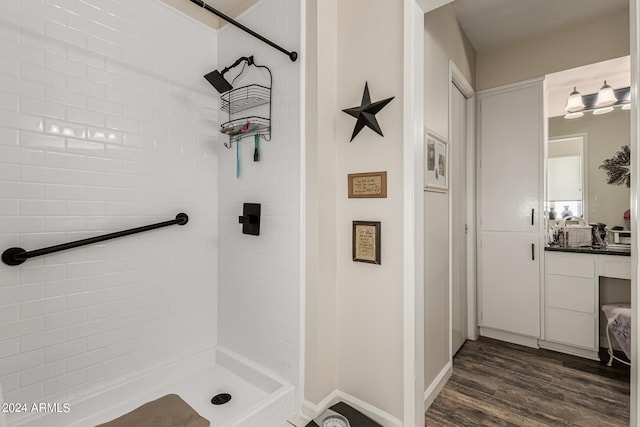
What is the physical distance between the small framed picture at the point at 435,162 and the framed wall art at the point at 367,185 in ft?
1.25

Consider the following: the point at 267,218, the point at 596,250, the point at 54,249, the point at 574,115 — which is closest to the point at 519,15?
the point at 574,115

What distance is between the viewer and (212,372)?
2.16 metres

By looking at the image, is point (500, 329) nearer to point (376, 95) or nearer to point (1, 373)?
point (376, 95)

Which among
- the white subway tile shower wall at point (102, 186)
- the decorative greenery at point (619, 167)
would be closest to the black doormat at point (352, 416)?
the white subway tile shower wall at point (102, 186)

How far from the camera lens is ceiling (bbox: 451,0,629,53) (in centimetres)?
241

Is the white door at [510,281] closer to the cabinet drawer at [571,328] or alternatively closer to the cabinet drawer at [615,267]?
the cabinet drawer at [571,328]

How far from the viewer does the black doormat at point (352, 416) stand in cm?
162

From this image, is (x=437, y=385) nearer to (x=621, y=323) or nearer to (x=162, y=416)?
(x=621, y=323)

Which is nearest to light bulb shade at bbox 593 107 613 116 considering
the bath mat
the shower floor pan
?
the shower floor pan

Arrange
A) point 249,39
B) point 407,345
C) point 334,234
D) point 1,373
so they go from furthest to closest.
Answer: point 249,39
point 334,234
point 407,345
point 1,373

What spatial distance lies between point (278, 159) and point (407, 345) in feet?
4.28

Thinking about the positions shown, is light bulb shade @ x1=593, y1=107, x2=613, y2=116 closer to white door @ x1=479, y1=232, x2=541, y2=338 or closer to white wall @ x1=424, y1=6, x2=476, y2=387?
white door @ x1=479, y1=232, x2=541, y2=338

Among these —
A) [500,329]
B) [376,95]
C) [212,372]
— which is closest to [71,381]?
[212,372]

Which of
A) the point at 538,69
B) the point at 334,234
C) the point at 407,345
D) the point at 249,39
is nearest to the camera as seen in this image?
the point at 407,345
